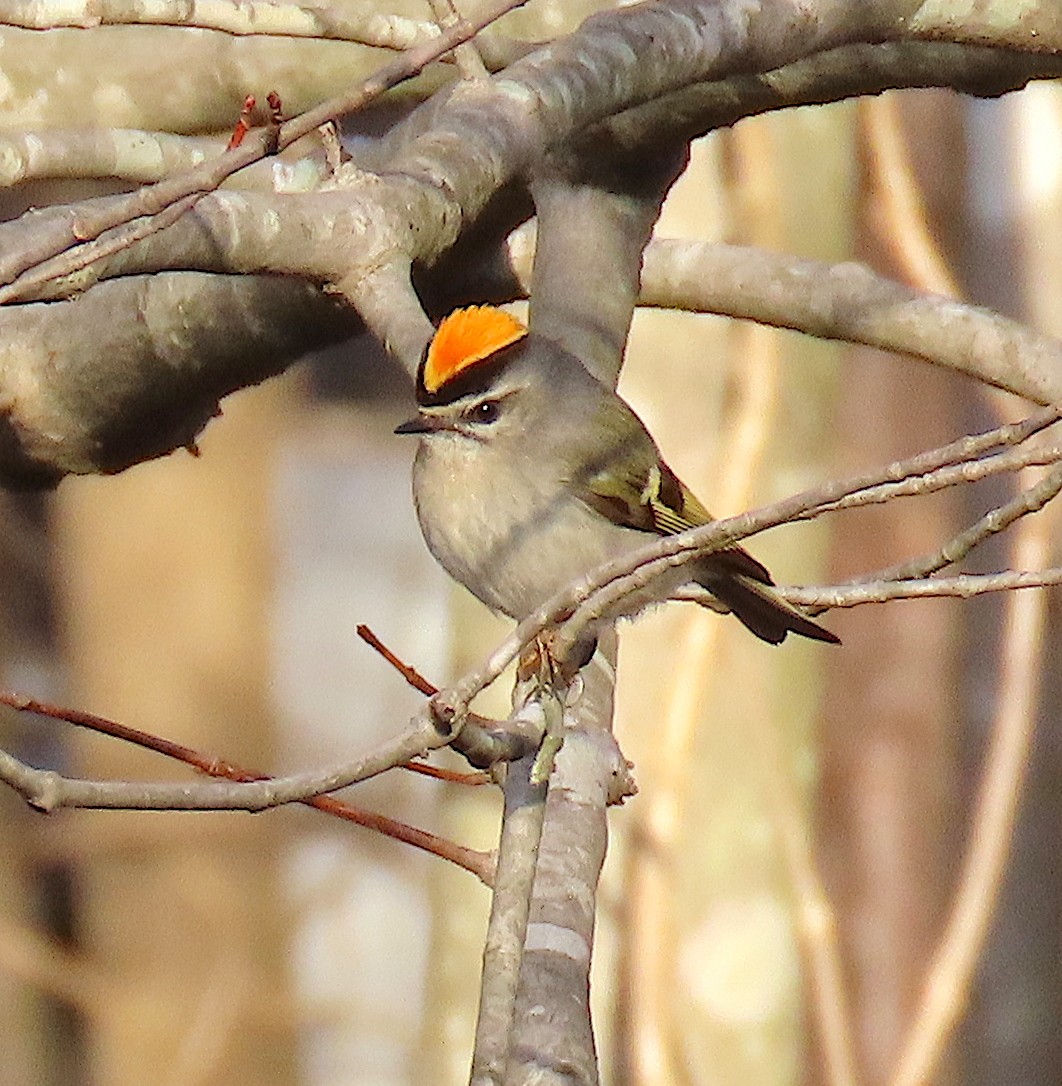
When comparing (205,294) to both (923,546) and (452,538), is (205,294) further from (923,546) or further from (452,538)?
(923,546)

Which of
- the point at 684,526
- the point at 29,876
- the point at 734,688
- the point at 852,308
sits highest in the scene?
the point at 29,876

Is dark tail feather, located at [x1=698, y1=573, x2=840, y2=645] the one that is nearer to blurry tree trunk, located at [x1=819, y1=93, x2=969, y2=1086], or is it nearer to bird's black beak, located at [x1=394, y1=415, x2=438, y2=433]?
bird's black beak, located at [x1=394, y1=415, x2=438, y2=433]

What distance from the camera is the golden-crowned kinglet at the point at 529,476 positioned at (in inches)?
79.0

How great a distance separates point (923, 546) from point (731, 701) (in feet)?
4.47

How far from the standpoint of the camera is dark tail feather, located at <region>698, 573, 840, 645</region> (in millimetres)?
2207

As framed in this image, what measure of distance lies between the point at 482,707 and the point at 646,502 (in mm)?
1499

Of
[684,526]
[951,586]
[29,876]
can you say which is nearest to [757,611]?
[684,526]

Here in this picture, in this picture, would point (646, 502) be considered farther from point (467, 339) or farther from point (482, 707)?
point (482, 707)

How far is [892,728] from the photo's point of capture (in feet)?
16.6

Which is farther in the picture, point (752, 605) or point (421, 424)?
point (752, 605)

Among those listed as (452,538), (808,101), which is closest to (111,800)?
(452,538)

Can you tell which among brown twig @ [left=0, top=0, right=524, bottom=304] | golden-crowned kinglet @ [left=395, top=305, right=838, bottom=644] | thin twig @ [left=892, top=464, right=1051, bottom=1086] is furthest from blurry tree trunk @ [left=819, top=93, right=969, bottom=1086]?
brown twig @ [left=0, top=0, right=524, bottom=304]

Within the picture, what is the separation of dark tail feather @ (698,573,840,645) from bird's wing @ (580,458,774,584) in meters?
0.03

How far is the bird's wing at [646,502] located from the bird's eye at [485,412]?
0.49ft
